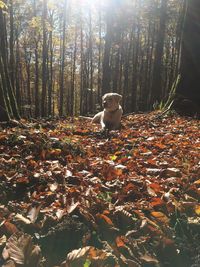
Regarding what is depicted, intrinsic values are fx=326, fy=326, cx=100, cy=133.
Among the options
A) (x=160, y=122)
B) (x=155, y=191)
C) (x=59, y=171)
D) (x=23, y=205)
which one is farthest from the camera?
(x=160, y=122)

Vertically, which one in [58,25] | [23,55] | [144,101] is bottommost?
[144,101]

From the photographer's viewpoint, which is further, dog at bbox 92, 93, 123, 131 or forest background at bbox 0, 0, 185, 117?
forest background at bbox 0, 0, 185, 117

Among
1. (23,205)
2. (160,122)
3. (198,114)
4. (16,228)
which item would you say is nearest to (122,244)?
(16,228)

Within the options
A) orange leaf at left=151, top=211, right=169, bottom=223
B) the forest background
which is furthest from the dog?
the forest background

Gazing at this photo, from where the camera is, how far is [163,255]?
7.41ft

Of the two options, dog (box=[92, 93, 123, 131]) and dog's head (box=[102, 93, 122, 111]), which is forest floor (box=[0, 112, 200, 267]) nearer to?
dog (box=[92, 93, 123, 131])

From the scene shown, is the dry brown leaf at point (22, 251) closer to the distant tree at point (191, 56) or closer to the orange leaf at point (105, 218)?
the orange leaf at point (105, 218)

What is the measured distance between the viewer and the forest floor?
Answer: 7.18 feet

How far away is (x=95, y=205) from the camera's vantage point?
2838mm

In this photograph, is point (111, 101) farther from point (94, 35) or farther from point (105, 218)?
point (94, 35)

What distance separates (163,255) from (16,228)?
42.7 inches

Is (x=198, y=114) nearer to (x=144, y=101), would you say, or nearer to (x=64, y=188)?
(x=64, y=188)

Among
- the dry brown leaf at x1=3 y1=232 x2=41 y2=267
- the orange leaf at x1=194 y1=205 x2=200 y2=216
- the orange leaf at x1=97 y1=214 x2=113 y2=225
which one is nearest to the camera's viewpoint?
the dry brown leaf at x1=3 y1=232 x2=41 y2=267

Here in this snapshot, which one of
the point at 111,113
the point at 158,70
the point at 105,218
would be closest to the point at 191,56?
the point at 111,113
